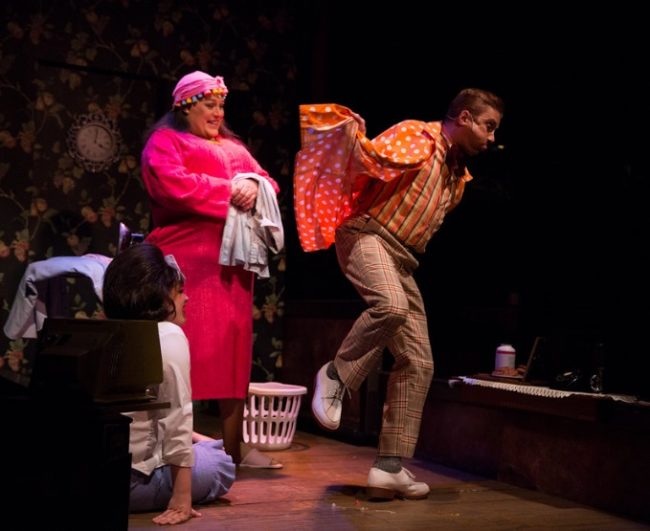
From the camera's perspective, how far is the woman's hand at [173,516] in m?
2.30

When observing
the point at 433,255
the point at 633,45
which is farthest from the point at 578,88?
the point at 433,255

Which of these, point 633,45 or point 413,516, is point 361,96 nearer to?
point 633,45

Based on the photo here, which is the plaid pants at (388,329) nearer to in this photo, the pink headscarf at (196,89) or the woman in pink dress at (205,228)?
the woman in pink dress at (205,228)

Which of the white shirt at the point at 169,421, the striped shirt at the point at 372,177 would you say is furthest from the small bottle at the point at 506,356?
the white shirt at the point at 169,421

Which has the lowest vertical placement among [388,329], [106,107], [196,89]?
[388,329]

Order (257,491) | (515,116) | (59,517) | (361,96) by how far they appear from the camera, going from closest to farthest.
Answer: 1. (59,517)
2. (257,491)
3. (515,116)
4. (361,96)

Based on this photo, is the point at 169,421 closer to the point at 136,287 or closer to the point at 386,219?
the point at 136,287

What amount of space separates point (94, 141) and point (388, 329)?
9.48 ft

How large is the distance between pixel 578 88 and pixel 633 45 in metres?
0.35

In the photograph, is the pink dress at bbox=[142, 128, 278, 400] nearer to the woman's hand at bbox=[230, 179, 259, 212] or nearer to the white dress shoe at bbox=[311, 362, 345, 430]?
the woman's hand at bbox=[230, 179, 259, 212]

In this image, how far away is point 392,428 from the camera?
2930 mm

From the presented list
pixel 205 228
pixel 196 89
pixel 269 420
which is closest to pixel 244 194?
pixel 205 228

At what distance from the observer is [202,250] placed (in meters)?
3.21

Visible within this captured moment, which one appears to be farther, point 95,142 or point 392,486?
point 95,142
